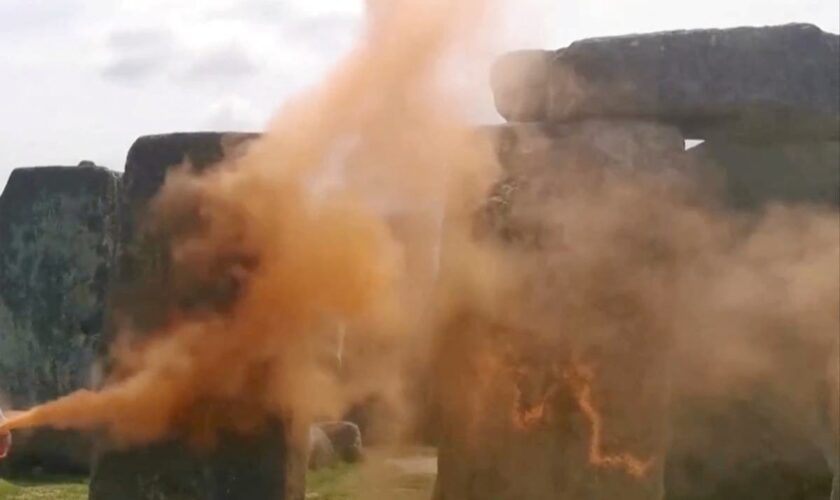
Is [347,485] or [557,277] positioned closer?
[557,277]

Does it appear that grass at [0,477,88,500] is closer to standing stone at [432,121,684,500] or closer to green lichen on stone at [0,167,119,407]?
green lichen on stone at [0,167,119,407]

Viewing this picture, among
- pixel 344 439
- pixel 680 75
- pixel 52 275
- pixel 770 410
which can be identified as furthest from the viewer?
pixel 52 275

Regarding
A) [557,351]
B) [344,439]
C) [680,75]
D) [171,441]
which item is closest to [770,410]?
[557,351]

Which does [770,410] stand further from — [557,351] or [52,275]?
[52,275]

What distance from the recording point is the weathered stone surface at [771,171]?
6.79 metres

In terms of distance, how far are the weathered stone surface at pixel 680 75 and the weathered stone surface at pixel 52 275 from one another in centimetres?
616

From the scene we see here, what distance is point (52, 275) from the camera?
11.6 metres

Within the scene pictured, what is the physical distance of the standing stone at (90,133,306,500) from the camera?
6.04 m

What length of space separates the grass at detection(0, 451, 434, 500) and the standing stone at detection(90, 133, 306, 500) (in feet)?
4.55

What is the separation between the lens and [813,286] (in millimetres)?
6734

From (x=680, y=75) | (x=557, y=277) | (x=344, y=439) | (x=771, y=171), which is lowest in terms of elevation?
(x=344, y=439)

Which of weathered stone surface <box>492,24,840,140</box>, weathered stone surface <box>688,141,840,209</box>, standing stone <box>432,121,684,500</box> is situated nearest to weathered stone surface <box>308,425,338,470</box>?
standing stone <box>432,121,684,500</box>

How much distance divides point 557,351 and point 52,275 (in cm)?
687

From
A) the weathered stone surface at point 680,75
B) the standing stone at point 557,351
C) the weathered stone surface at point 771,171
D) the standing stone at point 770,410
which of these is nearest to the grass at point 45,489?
the standing stone at point 557,351
